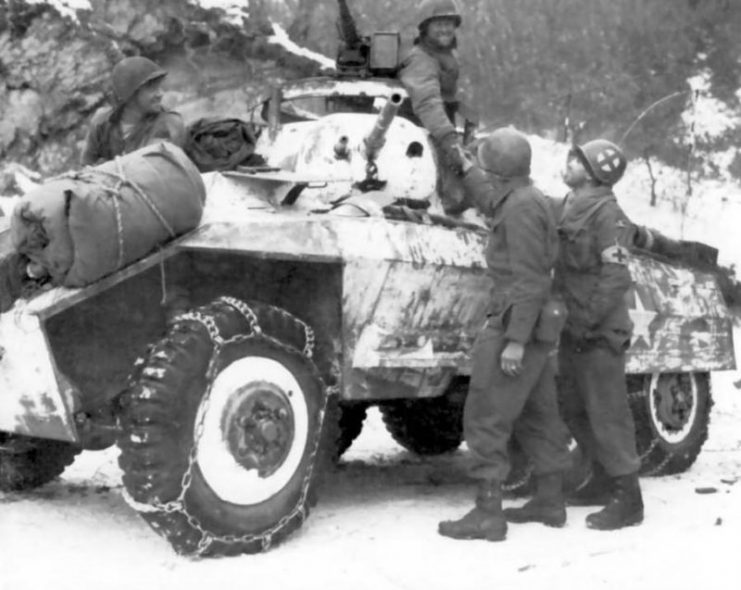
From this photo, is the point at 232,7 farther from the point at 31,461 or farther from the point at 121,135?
the point at 31,461

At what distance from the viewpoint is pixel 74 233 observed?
513 cm

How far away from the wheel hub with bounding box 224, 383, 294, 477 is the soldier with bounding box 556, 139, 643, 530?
1696 millimetres

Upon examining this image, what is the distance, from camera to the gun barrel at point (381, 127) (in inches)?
254

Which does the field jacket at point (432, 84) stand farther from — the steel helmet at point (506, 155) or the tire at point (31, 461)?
the tire at point (31, 461)

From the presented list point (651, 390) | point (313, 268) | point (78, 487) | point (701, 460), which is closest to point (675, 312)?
point (651, 390)

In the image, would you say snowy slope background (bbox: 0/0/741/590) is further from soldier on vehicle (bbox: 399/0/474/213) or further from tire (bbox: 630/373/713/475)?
soldier on vehicle (bbox: 399/0/474/213)

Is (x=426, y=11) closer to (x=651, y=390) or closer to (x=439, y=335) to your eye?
(x=439, y=335)

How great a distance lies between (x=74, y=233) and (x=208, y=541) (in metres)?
1.41

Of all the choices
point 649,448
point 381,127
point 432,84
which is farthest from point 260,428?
point 649,448

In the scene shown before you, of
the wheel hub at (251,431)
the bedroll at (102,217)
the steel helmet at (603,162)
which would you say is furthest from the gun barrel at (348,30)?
the wheel hub at (251,431)

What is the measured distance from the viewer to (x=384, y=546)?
562 centimetres

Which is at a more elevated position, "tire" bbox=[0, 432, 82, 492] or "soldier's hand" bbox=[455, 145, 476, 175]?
"soldier's hand" bbox=[455, 145, 476, 175]

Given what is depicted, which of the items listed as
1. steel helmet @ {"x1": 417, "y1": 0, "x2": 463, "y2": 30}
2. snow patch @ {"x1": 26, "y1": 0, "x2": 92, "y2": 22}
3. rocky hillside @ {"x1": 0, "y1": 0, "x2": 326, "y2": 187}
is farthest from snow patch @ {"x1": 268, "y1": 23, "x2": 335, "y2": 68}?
steel helmet @ {"x1": 417, "y1": 0, "x2": 463, "y2": 30}

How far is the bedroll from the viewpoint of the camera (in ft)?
16.9
